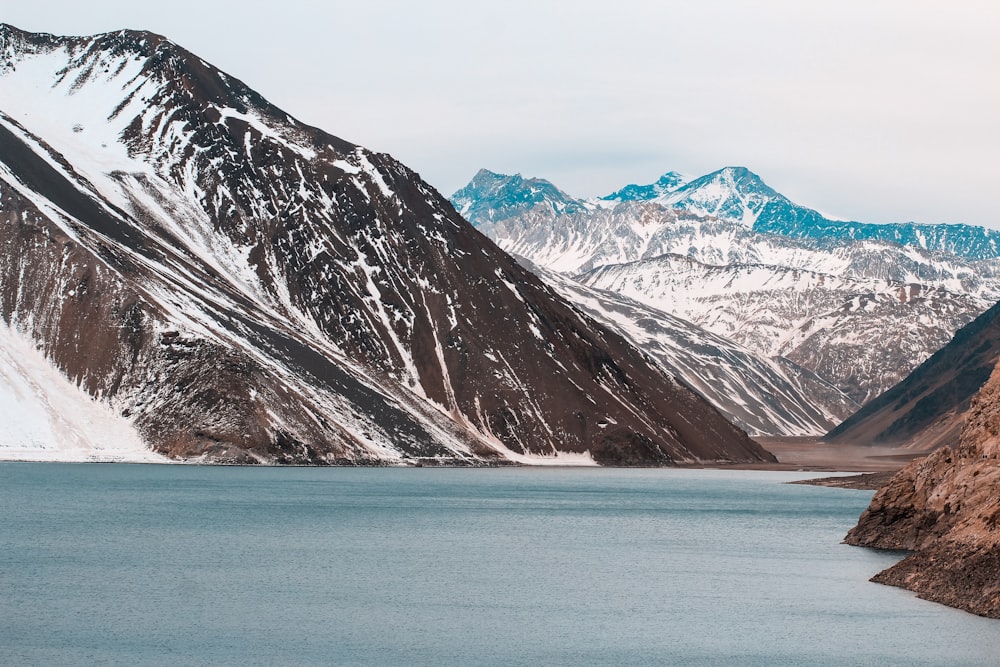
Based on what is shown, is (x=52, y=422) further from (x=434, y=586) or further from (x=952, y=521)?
(x=952, y=521)

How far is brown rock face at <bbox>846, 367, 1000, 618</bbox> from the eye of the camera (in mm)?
63719

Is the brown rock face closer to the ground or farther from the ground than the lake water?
farther from the ground

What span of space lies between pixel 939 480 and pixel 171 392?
10882 centimetres

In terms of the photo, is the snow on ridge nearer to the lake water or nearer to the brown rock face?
the lake water

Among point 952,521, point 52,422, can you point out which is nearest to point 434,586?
point 952,521

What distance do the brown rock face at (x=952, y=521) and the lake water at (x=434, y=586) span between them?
61.3 inches

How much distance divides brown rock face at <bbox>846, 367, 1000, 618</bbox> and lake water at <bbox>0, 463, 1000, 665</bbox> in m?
1.56

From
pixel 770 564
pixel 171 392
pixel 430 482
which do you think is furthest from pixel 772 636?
pixel 171 392

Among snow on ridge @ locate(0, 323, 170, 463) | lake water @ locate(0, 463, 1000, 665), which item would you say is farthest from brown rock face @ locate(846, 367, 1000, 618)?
snow on ridge @ locate(0, 323, 170, 463)

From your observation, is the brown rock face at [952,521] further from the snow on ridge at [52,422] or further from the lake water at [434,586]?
the snow on ridge at [52,422]

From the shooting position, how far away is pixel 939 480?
271 feet

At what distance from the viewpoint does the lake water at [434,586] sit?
54438mm

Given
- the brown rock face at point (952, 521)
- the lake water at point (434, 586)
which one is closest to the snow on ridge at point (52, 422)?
the lake water at point (434, 586)

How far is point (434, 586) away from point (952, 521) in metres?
27.4
